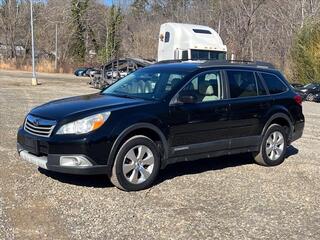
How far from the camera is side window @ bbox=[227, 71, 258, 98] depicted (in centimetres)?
769

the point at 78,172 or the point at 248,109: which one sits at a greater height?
the point at 248,109

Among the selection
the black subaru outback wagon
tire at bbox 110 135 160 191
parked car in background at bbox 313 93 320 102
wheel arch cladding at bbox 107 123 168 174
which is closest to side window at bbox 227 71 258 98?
the black subaru outback wagon

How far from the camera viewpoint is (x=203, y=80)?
7328 mm

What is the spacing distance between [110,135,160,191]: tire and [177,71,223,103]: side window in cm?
89

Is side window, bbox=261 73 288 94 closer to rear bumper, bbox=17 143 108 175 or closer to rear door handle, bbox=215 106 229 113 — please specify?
rear door handle, bbox=215 106 229 113

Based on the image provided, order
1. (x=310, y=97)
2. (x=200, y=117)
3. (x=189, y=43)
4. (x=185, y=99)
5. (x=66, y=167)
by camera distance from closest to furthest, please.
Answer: (x=66, y=167) < (x=185, y=99) < (x=200, y=117) < (x=189, y=43) < (x=310, y=97)

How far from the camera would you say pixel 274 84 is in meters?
8.52

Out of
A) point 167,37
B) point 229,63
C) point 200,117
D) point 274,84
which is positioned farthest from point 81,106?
point 167,37

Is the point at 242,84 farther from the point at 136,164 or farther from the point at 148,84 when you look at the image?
the point at 136,164

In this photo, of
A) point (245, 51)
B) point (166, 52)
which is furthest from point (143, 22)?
point (166, 52)

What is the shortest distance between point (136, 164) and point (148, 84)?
1403mm

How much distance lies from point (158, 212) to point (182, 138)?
1.51 m

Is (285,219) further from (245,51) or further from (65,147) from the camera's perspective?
(245,51)

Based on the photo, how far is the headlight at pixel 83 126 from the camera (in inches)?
241
